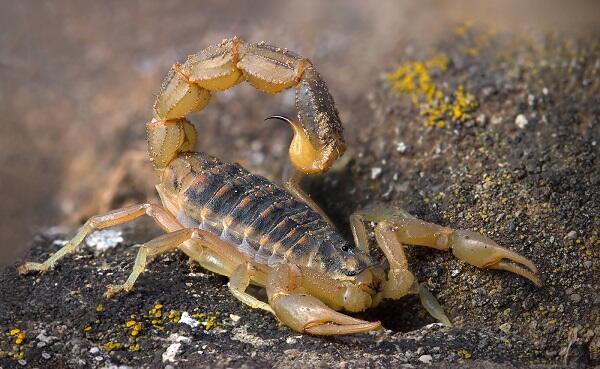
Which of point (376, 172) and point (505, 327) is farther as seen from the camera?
point (376, 172)

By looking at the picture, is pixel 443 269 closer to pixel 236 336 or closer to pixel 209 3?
pixel 236 336

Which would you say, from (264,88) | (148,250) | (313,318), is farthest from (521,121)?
(148,250)

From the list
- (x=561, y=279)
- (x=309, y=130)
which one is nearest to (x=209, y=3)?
(x=309, y=130)

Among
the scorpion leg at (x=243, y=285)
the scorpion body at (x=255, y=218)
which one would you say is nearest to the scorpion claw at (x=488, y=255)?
the scorpion body at (x=255, y=218)

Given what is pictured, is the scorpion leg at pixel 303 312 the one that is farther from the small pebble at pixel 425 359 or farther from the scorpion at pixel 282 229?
the small pebble at pixel 425 359

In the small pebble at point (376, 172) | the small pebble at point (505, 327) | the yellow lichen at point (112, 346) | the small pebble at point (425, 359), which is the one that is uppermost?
the small pebble at point (376, 172)

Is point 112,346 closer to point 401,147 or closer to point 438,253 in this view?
point 438,253
